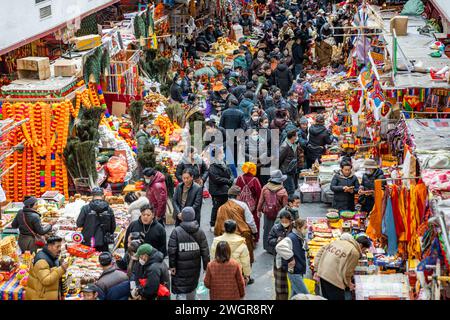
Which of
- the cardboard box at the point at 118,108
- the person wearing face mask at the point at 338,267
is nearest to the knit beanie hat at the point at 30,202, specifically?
the person wearing face mask at the point at 338,267

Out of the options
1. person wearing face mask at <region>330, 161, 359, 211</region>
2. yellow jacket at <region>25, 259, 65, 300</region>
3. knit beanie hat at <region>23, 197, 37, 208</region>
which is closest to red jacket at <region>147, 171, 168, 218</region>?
knit beanie hat at <region>23, 197, 37, 208</region>

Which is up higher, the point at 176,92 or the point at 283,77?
the point at 283,77

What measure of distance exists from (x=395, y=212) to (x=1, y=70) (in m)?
9.49

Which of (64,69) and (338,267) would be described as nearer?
(338,267)

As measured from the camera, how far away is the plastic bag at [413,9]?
18.3 metres

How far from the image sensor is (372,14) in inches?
774

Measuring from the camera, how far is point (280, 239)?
11.2 metres

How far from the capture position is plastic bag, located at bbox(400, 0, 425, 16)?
18.3 meters

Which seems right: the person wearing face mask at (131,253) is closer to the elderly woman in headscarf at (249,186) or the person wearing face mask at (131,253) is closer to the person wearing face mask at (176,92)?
the elderly woman in headscarf at (249,186)

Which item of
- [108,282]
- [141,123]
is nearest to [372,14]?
[141,123]

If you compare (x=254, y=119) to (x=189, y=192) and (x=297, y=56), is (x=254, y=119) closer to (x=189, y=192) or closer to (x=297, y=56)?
(x=189, y=192)

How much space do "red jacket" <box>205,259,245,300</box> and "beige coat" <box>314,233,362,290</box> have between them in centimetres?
102

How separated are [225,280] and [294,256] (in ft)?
3.60

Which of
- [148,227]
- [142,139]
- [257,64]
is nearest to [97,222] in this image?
[148,227]
